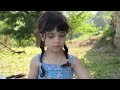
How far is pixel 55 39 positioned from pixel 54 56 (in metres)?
0.18

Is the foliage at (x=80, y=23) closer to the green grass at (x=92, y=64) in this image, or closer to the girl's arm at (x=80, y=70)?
the green grass at (x=92, y=64)

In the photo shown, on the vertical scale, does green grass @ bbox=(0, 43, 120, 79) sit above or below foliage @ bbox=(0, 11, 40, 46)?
below

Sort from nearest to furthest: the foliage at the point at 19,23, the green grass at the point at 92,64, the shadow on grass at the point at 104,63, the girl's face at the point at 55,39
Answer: the girl's face at the point at 55,39, the shadow on grass at the point at 104,63, the green grass at the point at 92,64, the foliage at the point at 19,23

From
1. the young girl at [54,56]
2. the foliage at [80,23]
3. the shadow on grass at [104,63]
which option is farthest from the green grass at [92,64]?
the foliage at [80,23]

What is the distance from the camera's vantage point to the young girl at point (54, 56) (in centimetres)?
127

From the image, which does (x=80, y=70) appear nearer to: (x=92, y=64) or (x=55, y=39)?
(x=55, y=39)

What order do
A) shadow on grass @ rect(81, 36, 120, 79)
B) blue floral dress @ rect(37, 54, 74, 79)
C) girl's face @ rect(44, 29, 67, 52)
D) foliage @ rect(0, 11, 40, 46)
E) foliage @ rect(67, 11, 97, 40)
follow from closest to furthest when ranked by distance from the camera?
girl's face @ rect(44, 29, 67, 52)
blue floral dress @ rect(37, 54, 74, 79)
shadow on grass @ rect(81, 36, 120, 79)
foliage @ rect(0, 11, 40, 46)
foliage @ rect(67, 11, 97, 40)

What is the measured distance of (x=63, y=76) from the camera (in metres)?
1.38

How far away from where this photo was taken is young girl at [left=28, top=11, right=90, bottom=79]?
1.27 m

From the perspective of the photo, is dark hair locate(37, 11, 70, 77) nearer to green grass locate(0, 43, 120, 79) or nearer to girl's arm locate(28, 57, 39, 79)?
girl's arm locate(28, 57, 39, 79)

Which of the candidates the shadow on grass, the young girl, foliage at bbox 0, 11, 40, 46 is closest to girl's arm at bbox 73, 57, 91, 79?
the young girl

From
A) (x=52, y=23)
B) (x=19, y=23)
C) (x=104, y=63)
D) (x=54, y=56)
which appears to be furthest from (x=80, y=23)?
(x=52, y=23)

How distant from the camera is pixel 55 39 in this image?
4.11 feet
